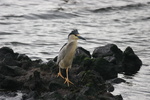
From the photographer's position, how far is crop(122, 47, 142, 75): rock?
14227mm

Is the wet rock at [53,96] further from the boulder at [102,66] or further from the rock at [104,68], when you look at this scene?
the rock at [104,68]

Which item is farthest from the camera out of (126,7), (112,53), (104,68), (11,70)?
(126,7)

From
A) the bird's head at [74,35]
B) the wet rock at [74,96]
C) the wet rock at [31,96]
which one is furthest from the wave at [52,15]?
the wet rock at [74,96]

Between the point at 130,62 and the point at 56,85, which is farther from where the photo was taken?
the point at 130,62

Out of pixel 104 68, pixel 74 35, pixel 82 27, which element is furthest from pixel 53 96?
pixel 82 27

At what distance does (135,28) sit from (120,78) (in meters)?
9.97

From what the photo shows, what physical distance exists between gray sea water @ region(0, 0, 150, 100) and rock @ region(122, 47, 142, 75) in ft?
0.88

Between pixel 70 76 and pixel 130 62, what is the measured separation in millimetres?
3531

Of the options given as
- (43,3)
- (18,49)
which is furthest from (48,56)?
(43,3)

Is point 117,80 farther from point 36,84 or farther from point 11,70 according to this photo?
point 11,70

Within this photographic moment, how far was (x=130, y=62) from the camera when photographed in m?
14.4

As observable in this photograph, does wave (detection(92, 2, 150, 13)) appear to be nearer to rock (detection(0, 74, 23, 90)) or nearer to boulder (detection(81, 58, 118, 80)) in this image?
boulder (detection(81, 58, 118, 80))

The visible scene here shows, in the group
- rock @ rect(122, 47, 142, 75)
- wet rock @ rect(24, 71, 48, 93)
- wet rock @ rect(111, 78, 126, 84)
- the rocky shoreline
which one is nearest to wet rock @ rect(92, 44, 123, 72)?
the rocky shoreline

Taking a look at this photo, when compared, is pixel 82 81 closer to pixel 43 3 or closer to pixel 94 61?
pixel 94 61
